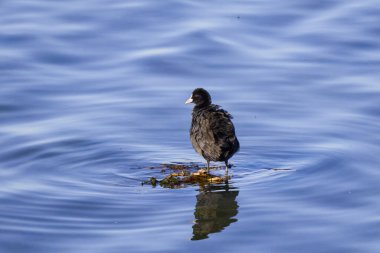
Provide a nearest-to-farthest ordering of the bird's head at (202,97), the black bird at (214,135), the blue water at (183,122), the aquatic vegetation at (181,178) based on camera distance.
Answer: the blue water at (183,122) < the aquatic vegetation at (181,178) < the black bird at (214,135) < the bird's head at (202,97)

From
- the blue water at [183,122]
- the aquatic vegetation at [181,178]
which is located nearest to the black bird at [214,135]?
the aquatic vegetation at [181,178]

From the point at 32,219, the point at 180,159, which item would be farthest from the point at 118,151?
the point at 32,219

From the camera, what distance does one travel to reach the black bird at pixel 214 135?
12.6 m

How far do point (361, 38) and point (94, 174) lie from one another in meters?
8.47

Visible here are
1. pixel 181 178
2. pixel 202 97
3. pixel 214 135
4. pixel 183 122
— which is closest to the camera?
pixel 181 178

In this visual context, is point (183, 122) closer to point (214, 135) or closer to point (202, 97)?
point (202, 97)

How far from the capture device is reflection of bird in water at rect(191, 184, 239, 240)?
10633 millimetres

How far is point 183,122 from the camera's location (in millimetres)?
15062

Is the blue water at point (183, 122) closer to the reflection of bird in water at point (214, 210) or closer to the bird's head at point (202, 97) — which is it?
the reflection of bird in water at point (214, 210)

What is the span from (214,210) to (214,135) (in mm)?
1649

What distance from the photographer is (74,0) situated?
→ 2253cm

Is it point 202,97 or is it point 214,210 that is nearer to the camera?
point 214,210

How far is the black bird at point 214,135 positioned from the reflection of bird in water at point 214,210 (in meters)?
0.59

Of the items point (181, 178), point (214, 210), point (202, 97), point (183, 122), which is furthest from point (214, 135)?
point (183, 122)
